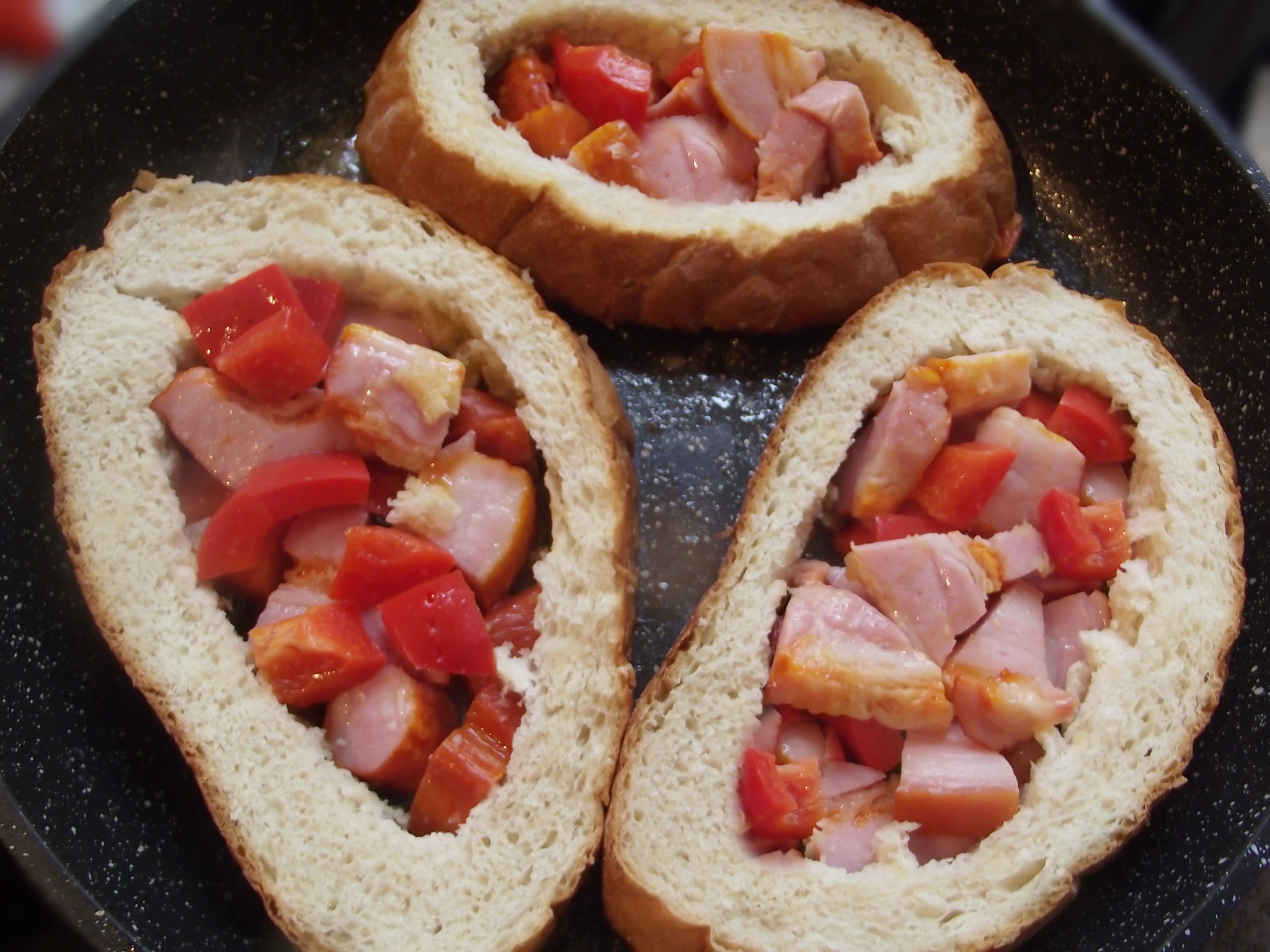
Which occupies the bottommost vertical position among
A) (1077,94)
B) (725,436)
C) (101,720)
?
(101,720)

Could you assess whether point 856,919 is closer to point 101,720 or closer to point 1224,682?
point 1224,682

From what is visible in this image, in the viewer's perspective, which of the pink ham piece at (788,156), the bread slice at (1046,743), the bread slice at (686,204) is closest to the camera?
the bread slice at (1046,743)

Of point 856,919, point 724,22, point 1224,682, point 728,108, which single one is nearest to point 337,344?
point 728,108

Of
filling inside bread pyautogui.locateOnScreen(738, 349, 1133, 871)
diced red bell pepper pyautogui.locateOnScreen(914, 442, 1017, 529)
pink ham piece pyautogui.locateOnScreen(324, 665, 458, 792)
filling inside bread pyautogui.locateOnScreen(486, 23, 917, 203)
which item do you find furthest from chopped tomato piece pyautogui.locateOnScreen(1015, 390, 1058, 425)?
pink ham piece pyautogui.locateOnScreen(324, 665, 458, 792)

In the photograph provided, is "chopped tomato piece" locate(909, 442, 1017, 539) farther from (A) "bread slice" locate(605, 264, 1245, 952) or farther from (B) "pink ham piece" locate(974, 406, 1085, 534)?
(A) "bread slice" locate(605, 264, 1245, 952)

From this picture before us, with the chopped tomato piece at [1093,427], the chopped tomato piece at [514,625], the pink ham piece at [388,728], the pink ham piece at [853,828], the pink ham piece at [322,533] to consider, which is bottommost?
the pink ham piece at [388,728]

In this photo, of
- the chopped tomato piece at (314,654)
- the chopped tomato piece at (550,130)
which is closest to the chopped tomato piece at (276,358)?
the chopped tomato piece at (314,654)

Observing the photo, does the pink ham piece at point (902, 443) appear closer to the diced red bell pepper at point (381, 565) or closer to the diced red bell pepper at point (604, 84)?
the diced red bell pepper at point (381, 565)
